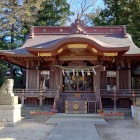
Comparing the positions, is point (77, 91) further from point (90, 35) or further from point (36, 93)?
point (90, 35)

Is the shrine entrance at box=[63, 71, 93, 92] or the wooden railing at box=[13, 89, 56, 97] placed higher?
the shrine entrance at box=[63, 71, 93, 92]

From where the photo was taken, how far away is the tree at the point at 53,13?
23891 mm

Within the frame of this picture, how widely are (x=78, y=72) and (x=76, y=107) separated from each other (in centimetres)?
239

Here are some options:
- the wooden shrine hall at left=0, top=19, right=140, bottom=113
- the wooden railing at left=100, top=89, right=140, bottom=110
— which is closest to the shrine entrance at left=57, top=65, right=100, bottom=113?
the wooden shrine hall at left=0, top=19, right=140, bottom=113

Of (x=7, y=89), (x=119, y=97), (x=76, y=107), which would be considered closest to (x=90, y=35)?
(x=119, y=97)

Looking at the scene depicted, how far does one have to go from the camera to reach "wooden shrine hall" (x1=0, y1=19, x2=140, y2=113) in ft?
42.9

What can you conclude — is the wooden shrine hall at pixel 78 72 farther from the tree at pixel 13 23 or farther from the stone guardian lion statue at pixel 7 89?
the tree at pixel 13 23

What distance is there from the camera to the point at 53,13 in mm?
23984

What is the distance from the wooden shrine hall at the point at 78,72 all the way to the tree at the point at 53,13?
8288 millimetres

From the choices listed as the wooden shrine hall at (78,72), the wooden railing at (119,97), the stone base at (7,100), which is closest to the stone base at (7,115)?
the stone base at (7,100)

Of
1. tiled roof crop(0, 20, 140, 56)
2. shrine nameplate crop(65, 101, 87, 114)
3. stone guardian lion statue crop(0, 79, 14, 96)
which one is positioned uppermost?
tiled roof crop(0, 20, 140, 56)

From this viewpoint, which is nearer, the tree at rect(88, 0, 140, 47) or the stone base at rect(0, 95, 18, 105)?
the stone base at rect(0, 95, 18, 105)

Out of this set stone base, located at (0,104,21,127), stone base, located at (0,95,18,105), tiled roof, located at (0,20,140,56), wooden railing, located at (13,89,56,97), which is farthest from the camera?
tiled roof, located at (0,20,140,56)

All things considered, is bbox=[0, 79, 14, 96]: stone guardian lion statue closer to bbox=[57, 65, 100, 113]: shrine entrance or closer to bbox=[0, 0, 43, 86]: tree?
bbox=[57, 65, 100, 113]: shrine entrance
